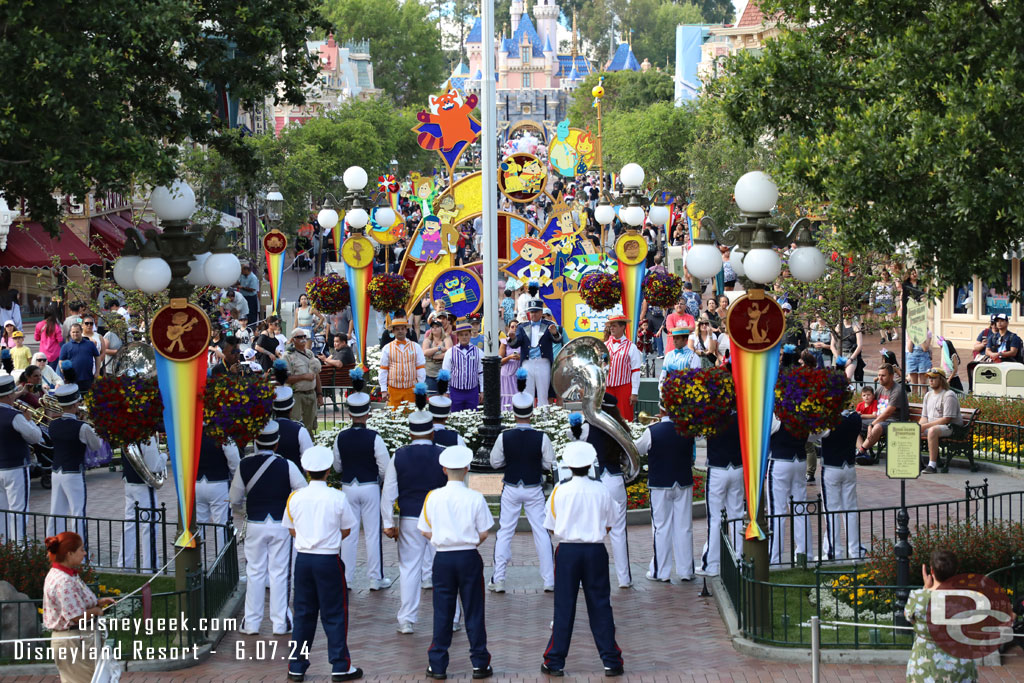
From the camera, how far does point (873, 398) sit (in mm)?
17312

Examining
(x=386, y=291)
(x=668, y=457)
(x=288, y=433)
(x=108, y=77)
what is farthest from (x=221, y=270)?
(x=386, y=291)

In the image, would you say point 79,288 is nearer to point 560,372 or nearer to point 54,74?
point 560,372

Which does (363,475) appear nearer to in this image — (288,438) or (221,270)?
(288,438)

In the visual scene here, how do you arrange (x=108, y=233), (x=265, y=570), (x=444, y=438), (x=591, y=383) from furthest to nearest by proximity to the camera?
(x=108, y=233) < (x=591, y=383) < (x=444, y=438) < (x=265, y=570)

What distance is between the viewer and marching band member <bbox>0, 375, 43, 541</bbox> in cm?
1262

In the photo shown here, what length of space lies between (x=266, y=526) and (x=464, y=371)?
277 inches

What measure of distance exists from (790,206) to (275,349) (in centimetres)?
1733

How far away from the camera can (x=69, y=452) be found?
1260 cm

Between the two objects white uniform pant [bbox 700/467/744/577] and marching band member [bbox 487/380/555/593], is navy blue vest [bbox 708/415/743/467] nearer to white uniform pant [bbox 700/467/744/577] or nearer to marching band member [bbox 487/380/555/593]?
white uniform pant [bbox 700/467/744/577]

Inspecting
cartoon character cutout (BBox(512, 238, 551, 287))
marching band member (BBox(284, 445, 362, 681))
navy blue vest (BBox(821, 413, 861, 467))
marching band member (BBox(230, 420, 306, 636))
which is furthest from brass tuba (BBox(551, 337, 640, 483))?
cartoon character cutout (BBox(512, 238, 551, 287))

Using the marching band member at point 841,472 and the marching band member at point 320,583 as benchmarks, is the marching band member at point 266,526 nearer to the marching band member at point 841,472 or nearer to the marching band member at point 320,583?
the marching band member at point 320,583

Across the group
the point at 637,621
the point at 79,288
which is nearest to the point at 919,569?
the point at 637,621

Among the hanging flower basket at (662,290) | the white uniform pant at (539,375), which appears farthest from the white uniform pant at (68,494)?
the hanging flower basket at (662,290)

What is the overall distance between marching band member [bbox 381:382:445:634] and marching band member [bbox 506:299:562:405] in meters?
7.32
